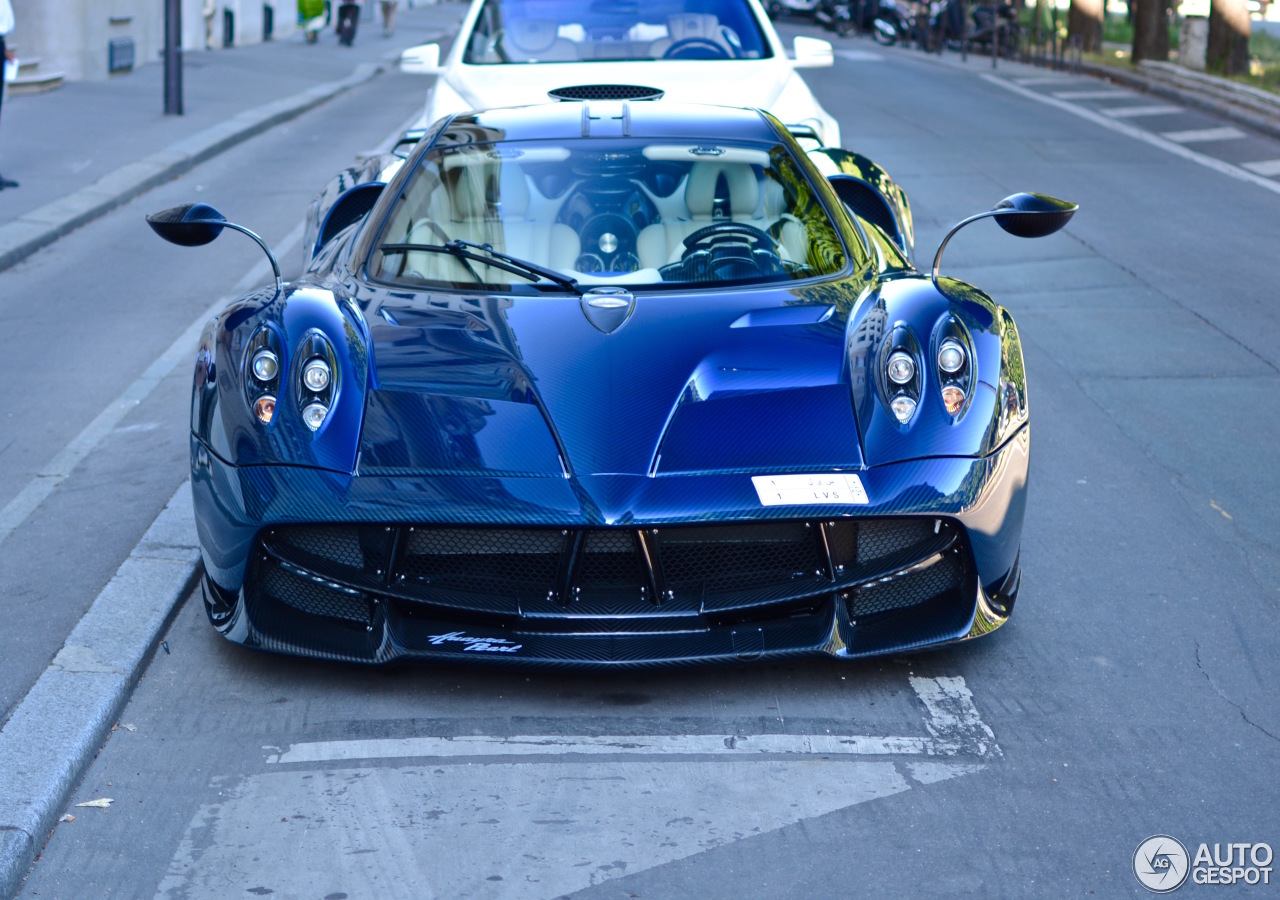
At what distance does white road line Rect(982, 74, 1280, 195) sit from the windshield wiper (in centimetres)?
983

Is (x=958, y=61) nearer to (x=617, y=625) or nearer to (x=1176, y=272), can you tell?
(x=1176, y=272)

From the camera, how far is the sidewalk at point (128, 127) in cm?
1124

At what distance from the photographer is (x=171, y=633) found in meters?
4.16

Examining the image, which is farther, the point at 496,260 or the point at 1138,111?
the point at 1138,111

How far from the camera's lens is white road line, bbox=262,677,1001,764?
11.3 ft

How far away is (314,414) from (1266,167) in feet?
40.3

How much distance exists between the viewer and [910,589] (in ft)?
12.2

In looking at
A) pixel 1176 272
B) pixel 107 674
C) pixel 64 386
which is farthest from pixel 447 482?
pixel 1176 272

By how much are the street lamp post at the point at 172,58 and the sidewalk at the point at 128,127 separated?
218 millimetres

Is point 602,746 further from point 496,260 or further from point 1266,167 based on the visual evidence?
point 1266,167

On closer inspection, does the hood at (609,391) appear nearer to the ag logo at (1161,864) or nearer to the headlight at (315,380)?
the headlight at (315,380)

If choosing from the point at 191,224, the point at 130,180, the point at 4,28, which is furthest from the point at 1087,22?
the point at 191,224

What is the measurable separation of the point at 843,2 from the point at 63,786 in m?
42.3

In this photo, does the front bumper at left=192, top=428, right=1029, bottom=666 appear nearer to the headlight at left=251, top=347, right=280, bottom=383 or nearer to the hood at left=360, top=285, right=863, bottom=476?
the hood at left=360, top=285, right=863, bottom=476
